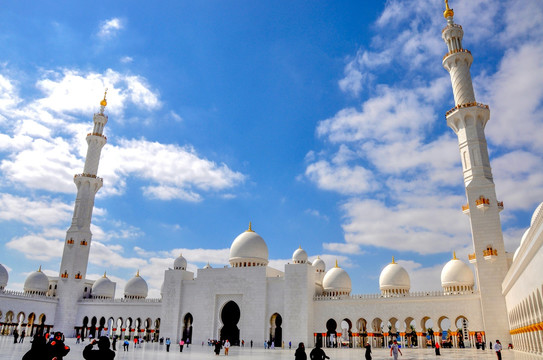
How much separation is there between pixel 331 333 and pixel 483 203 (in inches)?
566

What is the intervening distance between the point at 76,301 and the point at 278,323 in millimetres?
19748

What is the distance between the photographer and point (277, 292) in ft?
96.7

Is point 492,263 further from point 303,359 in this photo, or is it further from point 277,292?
point 303,359

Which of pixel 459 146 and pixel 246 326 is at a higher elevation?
pixel 459 146

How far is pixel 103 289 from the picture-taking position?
40.3 m

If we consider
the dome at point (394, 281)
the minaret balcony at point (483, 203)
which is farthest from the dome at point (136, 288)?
the minaret balcony at point (483, 203)

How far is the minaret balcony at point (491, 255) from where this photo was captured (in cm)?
2189

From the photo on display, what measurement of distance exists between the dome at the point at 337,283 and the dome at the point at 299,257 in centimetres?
386

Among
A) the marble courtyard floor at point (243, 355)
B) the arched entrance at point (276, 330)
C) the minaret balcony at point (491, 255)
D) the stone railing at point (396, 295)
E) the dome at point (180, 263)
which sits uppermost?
the dome at point (180, 263)

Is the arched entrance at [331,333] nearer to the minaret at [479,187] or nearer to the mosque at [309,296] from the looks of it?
the mosque at [309,296]

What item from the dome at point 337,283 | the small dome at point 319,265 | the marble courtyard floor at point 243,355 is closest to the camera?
the marble courtyard floor at point 243,355

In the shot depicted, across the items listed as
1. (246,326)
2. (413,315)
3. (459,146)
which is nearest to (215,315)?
(246,326)

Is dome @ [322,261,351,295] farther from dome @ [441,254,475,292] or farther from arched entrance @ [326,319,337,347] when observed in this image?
dome @ [441,254,475,292]

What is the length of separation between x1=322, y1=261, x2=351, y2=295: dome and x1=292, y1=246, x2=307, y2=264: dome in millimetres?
3860
